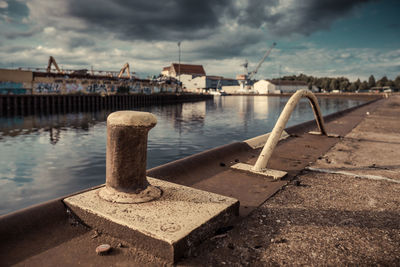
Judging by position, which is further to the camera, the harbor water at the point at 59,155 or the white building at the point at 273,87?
the white building at the point at 273,87

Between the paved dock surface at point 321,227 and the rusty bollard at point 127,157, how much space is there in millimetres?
949

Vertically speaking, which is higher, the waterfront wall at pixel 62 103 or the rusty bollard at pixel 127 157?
the waterfront wall at pixel 62 103

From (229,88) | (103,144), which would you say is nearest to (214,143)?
(103,144)

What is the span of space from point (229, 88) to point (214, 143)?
131 meters

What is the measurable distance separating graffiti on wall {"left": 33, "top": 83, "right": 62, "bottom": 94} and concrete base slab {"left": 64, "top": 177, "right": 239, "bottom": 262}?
138ft

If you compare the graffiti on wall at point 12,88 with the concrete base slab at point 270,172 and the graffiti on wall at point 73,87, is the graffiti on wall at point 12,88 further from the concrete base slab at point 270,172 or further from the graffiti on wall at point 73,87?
the concrete base slab at point 270,172

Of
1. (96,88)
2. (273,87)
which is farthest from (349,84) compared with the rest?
(96,88)

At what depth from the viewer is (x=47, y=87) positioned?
39125 mm

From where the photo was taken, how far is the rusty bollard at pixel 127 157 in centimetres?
268

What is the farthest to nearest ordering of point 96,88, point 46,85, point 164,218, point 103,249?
point 96,88 → point 46,85 → point 164,218 → point 103,249

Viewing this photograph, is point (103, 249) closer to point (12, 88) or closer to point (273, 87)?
point (12, 88)

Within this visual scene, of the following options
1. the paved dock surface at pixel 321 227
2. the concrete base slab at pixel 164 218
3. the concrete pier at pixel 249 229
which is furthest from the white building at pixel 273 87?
the concrete base slab at pixel 164 218

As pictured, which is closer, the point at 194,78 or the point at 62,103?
the point at 62,103

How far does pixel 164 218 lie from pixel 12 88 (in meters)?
42.0
